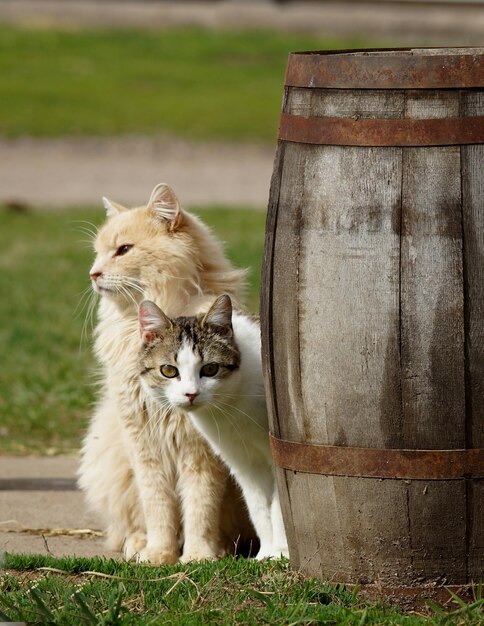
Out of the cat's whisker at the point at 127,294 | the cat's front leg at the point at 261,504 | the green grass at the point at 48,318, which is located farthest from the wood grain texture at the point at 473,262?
the green grass at the point at 48,318

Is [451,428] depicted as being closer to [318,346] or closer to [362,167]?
[318,346]

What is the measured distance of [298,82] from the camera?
3900 millimetres

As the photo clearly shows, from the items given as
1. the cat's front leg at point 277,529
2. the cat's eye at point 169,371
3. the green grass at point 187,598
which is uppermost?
the cat's eye at point 169,371

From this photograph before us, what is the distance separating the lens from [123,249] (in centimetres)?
501

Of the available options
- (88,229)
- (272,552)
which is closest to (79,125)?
(88,229)

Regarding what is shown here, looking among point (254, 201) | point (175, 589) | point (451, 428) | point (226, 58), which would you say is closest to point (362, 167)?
point (451, 428)

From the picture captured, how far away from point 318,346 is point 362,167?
23.6 inches

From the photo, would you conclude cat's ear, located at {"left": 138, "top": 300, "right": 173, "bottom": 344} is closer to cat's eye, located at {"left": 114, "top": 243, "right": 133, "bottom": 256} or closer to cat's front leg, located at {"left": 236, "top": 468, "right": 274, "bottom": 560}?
cat's eye, located at {"left": 114, "top": 243, "right": 133, "bottom": 256}

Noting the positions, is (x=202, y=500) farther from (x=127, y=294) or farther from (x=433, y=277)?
(x=433, y=277)

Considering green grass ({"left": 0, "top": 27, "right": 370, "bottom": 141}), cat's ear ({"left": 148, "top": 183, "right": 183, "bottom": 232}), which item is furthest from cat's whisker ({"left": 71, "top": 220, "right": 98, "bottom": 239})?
green grass ({"left": 0, "top": 27, "right": 370, "bottom": 141})

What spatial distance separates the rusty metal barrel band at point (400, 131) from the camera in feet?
12.1

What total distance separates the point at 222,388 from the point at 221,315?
0.28m

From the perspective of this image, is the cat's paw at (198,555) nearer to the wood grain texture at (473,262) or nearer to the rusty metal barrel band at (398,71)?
the wood grain texture at (473,262)

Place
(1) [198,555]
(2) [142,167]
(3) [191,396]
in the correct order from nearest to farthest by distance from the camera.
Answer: (3) [191,396]
(1) [198,555]
(2) [142,167]
